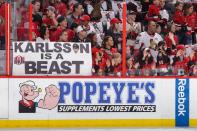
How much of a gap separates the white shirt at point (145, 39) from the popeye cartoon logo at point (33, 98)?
1.73 meters

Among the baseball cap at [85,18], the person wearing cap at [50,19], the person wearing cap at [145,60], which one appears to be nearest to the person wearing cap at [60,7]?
the person wearing cap at [50,19]

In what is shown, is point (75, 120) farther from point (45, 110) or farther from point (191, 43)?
point (191, 43)

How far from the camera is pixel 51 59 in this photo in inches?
472

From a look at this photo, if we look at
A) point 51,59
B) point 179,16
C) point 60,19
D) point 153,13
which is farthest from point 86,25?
point 179,16

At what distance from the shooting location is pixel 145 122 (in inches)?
479

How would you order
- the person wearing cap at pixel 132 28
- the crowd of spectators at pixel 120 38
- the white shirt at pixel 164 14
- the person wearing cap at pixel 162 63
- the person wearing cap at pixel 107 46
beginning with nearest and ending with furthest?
the person wearing cap at pixel 107 46, the crowd of spectators at pixel 120 38, the person wearing cap at pixel 162 63, the person wearing cap at pixel 132 28, the white shirt at pixel 164 14

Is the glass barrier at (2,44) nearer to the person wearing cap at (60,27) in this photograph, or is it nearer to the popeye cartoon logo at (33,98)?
the popeye cartoon logo at (33,98)

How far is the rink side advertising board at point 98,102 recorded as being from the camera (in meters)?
11.9

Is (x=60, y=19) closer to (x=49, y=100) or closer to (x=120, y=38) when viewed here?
(x=120, y=38)

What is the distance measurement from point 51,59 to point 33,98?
0.76 m

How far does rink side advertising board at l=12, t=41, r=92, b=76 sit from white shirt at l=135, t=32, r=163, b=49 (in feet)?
3.02

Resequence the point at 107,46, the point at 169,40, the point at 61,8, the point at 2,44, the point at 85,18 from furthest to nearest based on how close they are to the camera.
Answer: the point at 61,8, the point at 85,18, the point at 169,40, the point at 107,46, the point at 2,44

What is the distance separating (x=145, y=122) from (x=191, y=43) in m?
1.82

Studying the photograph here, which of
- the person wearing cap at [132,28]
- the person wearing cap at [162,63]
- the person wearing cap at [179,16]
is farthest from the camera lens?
the person wearing cap at [179,16]
